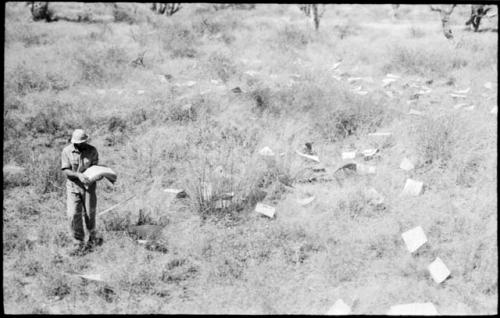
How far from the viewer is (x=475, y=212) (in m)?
4.39

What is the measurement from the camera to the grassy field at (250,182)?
3496 mm

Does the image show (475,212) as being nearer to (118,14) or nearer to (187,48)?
(187,48)

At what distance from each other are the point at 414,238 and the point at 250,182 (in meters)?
1.83

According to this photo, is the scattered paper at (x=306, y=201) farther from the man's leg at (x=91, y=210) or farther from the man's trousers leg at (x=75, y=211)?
the man's trousers leg at (x=75, y=211)

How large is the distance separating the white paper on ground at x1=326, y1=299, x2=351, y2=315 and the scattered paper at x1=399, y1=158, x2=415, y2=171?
259 cm

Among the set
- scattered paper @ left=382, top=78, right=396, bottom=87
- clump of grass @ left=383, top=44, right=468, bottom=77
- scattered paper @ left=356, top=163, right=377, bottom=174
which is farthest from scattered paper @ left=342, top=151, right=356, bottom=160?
clump of grass @ left=383, top=44, right=468, bottom=77

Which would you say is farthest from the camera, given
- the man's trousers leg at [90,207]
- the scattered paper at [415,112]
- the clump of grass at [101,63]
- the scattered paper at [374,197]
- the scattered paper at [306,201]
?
the clump of grass at [101,63]

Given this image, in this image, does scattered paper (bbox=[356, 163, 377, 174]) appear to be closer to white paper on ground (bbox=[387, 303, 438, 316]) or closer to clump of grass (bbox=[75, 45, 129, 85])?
white paper on ground (bbox=[387, 303, 438, 316])

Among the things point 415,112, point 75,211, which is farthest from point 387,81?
point 75,211

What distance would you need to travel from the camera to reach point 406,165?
212 inches

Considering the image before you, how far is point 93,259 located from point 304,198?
7.63 ft

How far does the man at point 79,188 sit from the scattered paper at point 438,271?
297 centimetres

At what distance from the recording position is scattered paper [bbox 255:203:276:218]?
4.53 meters

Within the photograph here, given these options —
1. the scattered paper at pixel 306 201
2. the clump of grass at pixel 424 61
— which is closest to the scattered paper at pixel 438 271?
the scattered paper at pixel 306 201
